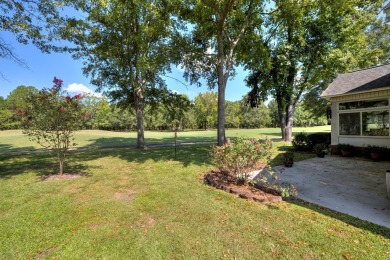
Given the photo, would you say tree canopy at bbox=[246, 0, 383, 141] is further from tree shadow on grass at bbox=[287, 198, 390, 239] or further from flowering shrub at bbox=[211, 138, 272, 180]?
tree shadow on grass at bbox=[287, 198, 390, 239]

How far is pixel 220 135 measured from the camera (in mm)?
10445

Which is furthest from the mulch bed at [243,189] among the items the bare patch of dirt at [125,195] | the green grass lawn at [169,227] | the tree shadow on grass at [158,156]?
the tree shadow on grass at [158,156]

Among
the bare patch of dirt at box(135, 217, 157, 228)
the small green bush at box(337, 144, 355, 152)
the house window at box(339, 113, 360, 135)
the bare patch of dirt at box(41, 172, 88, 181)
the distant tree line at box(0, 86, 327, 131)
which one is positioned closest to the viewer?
the bare patch of dirt at box(135, 217, 157, 228)

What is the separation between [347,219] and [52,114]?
820 cm

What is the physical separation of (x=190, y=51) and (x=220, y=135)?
5.96 metres

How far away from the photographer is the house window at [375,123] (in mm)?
9531

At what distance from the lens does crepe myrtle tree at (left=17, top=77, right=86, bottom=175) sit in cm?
654

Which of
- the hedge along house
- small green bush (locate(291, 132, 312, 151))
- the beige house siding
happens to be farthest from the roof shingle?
small green bush (locate(291, 132, 312, 151))

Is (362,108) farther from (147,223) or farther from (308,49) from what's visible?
(147,223)

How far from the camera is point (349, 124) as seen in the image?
429 inches

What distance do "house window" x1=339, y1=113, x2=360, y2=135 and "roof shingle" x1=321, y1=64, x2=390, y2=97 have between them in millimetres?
1230

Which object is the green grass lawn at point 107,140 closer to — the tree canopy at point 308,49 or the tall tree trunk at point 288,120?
the tall tree trunk at point 288,120

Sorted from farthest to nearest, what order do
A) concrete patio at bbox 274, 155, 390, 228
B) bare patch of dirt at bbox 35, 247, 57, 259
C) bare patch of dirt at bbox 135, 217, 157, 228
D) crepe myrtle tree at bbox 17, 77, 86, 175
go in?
crepe myrtle tree at bbox 17, 77, 86, 175 → concrete patio at bbox 274, 155, 390, 228 → bare patch of dirt at bbox 135, 217, 157, 228 → bare patch of dirt at bbox 35, 247, 57, 259

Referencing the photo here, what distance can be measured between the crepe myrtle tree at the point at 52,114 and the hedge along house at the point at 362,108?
480 inches
